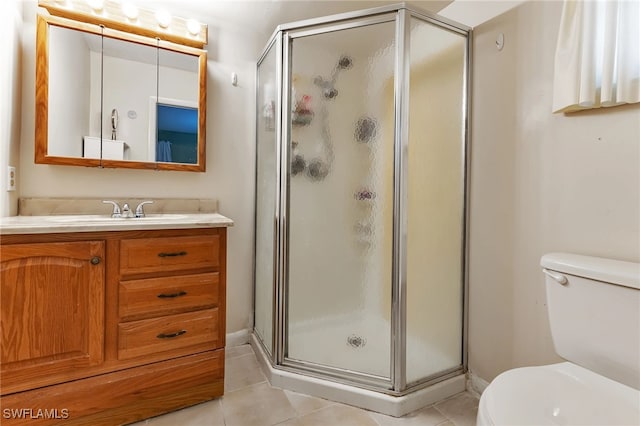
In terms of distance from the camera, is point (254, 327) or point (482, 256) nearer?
point (482, 256)

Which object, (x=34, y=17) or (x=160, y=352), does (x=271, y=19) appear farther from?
(x=160, y=352)

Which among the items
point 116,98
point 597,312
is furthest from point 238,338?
point 597,312

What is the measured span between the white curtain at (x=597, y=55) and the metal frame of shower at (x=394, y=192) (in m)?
0.49

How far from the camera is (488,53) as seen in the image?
61.6 inches

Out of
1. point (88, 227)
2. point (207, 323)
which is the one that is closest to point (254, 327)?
point (207, 323)

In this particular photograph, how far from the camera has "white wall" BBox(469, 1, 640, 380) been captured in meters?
1.12

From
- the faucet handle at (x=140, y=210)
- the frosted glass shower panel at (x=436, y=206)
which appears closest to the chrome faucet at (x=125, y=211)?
the faucet handle at (x=140, y=210)

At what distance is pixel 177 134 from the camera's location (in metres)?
1.87

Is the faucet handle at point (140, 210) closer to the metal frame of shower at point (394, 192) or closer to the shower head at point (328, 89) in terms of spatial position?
the metal frame of shower at point (394, 192)

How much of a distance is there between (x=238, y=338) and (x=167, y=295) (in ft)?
2.83

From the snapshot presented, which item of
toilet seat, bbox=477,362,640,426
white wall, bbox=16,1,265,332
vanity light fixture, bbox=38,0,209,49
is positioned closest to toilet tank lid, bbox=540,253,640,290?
toilet seat, bbox=477,362,640,426

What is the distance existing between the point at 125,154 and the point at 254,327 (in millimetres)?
1321

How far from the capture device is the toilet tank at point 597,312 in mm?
925

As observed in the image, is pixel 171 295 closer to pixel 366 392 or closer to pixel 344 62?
pixel 366 392
